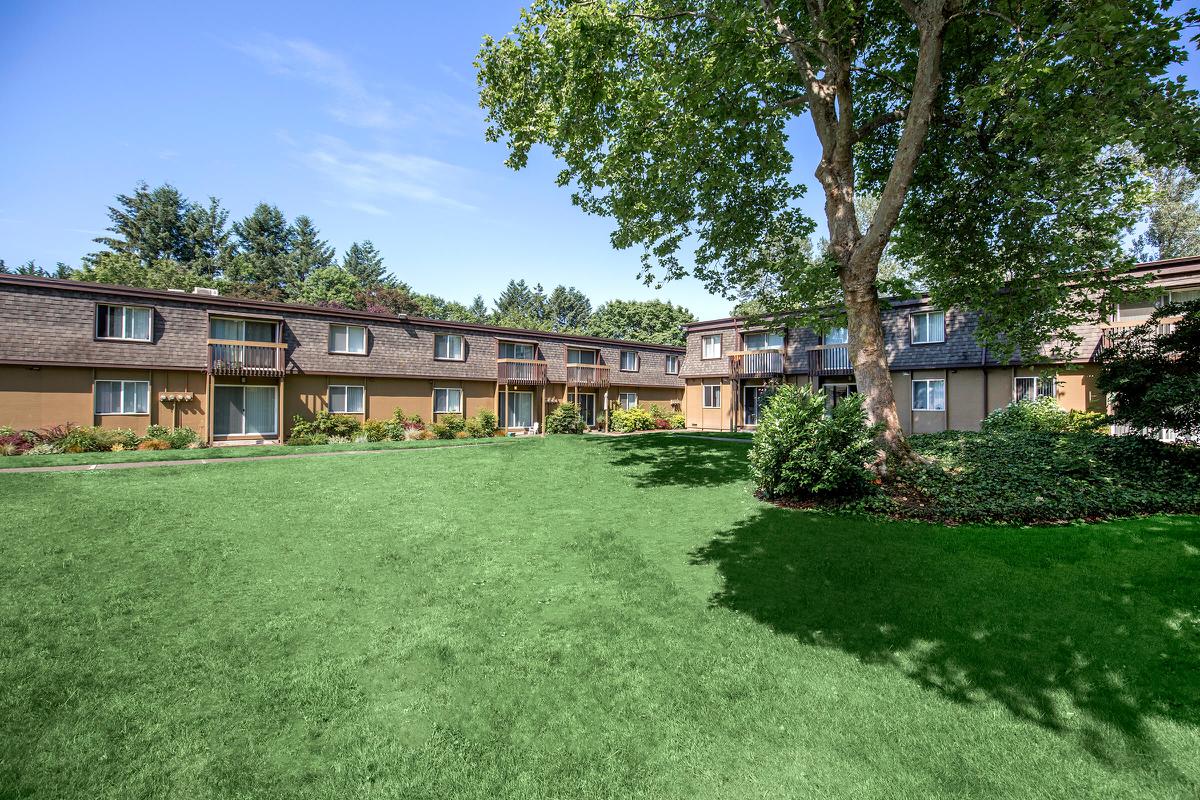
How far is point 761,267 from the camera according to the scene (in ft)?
48.4

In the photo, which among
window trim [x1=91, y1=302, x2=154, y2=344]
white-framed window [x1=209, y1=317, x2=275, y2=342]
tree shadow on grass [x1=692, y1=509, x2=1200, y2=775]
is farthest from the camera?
→ white-framed window [x1=209, y1=317, x2=275, y2=342]

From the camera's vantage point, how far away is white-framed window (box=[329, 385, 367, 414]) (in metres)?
22.9

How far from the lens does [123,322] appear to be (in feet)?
61.1

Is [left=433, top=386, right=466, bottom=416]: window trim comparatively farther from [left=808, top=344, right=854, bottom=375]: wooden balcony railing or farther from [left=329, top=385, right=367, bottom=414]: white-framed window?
[left=808, top=344, right=854, bottom=375]: wooden balcony railing

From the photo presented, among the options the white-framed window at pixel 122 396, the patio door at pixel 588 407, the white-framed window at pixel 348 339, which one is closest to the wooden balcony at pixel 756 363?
the patio door at pixel 588 407

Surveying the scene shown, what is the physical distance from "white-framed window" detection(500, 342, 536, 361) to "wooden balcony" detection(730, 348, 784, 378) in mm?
11460

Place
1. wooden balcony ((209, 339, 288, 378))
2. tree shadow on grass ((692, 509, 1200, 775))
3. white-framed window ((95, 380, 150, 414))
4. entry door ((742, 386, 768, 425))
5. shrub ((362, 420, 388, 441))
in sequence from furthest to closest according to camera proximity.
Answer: entry door ((742, 386, 768, 425)) → shrub ((362, 420, 388, 441)) → wooden balcony ((209, 339, 288, 378)) → white-framed window ((95, 380, 150, 414)) → tree shadow on grass ((692, 509, 1200, 775))

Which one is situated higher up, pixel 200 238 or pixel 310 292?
pixel 200 238

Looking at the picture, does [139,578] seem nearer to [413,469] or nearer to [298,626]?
[298,626]

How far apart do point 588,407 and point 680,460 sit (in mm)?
16842

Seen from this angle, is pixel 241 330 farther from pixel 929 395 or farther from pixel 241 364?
pixel 929 395

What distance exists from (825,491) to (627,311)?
52.9 metres

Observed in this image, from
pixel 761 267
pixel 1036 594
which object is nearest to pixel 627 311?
pixel 761 267

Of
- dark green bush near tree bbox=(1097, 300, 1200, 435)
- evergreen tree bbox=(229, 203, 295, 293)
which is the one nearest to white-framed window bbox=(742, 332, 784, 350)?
dark green bush near tree bbox=(1097, 300, 1200, 435)
